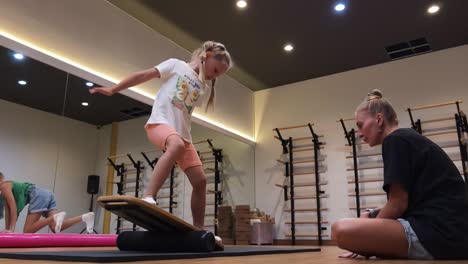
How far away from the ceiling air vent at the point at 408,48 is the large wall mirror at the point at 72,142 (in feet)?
12.0

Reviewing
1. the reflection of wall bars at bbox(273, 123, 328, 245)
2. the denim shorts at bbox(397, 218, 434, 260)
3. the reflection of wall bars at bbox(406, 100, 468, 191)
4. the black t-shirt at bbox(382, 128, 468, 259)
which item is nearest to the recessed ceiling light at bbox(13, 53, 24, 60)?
the black t-shirt at bbox(382, 128, 468, 259)

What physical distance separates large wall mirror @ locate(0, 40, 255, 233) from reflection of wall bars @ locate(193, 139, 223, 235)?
98 centimetres

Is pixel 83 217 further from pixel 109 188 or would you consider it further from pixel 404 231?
pixel 404 231

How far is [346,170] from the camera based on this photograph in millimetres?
6227

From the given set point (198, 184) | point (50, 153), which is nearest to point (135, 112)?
point (50, 153)

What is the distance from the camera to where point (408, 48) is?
602 cm

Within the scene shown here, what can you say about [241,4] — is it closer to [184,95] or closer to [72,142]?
[72,142]

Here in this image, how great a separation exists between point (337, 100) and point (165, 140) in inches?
200

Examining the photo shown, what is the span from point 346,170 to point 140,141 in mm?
3195

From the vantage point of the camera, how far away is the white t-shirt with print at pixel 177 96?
221 cm

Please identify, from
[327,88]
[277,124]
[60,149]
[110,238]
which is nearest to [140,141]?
[60,149]

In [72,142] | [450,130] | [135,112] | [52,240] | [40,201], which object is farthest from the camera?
[450,130]

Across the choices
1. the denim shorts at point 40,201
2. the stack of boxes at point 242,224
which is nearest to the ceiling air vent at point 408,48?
the stack of boxes at point 242,224

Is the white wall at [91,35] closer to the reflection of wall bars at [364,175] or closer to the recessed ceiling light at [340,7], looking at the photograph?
the recessed ceiling light at [340,7]
